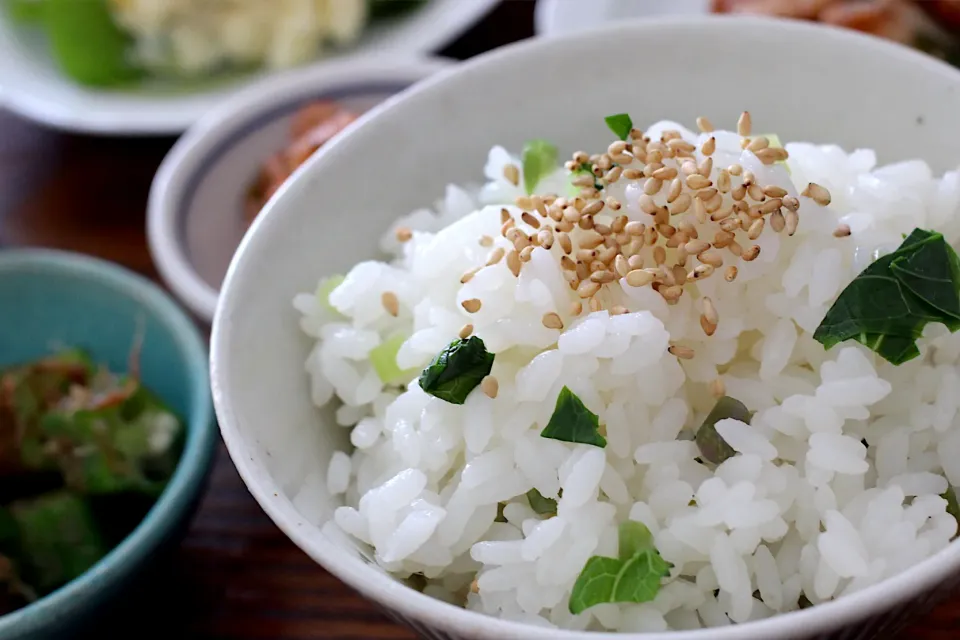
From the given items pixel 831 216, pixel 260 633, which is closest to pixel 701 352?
pixel 831 216

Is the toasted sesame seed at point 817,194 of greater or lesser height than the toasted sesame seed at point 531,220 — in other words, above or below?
above

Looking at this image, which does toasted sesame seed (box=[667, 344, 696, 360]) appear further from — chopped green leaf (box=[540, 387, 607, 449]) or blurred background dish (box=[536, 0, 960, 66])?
blurred background dish (box=[536, 0, 960, 66])

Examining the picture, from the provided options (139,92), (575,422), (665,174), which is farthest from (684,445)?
(139,92)

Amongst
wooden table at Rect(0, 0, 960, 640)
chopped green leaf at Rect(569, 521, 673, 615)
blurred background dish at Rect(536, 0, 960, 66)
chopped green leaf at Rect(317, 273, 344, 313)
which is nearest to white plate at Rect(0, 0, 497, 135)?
wooden table at Rect(0, 0, 960, 640)

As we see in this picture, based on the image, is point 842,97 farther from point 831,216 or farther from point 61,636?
point 61,636

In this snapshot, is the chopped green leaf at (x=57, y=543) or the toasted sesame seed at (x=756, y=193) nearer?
the toasted sesame seed at (x=756, y=193)

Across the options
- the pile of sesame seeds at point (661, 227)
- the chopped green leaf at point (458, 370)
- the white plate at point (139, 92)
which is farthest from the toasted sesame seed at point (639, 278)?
the white plate at point (139, 92)

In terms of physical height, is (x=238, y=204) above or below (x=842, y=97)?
below

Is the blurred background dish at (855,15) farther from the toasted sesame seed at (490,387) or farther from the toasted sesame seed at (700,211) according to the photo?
the toasted sesame seed at (490,387)

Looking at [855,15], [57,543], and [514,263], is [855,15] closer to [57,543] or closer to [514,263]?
[514,263]
